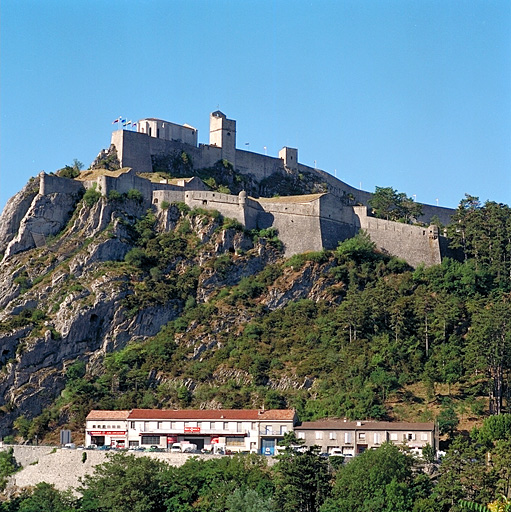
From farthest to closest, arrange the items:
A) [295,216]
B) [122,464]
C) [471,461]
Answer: [295,216], [122,464], [471,461]

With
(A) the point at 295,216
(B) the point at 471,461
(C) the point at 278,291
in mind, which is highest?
(A) the point at 295,216

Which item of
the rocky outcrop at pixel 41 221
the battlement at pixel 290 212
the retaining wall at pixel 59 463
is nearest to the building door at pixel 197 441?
the retaining wall at pixel 59 463

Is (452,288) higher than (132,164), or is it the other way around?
(132,164)

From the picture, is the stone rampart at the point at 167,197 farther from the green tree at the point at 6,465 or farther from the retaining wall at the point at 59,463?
the green tree at the point at 6,465

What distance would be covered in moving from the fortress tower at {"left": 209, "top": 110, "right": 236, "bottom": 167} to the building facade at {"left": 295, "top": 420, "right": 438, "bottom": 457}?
48539 millimetres

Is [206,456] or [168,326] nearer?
[206,456]

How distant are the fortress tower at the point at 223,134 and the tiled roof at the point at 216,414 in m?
43.4

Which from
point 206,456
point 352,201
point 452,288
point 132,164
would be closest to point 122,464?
point 206,456

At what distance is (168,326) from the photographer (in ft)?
320

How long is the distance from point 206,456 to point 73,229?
3226 cm

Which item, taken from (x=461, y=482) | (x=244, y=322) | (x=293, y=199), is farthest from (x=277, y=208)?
(x=461, y=482)

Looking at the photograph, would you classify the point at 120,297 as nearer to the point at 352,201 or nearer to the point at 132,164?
the point at 132,164

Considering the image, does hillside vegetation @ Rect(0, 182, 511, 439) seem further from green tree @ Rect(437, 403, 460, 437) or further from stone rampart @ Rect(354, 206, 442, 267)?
stone rampart @ Rect(354, 206, 442, 267)

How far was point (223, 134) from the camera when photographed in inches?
4855
